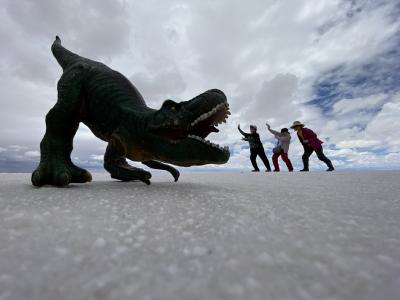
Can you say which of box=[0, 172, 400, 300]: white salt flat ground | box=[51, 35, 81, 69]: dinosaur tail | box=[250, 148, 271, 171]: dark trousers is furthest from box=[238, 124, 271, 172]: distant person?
box=[0, 172, 400, 300]: white salt flat ground

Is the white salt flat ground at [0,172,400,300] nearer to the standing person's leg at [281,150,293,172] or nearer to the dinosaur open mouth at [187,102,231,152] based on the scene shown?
the dinosaur open mouth at [187,102,231,152]

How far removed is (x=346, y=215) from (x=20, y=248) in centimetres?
101

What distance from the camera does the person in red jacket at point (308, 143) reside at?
23.2 ft

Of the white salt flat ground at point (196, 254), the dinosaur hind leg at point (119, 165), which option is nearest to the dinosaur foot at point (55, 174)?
the dinosaur hind leg at point (119, 165)

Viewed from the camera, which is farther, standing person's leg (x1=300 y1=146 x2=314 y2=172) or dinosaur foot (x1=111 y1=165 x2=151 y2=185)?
standing person's leg (x1=300 y1=146 x2=314 y2=172)

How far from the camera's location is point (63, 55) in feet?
9.19

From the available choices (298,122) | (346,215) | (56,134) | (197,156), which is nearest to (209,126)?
(197,156)

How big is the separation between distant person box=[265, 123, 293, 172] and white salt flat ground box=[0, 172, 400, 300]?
7.26 meters

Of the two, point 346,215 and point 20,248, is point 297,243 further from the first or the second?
point 20,248

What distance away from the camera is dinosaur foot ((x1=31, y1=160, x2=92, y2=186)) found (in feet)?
5.95

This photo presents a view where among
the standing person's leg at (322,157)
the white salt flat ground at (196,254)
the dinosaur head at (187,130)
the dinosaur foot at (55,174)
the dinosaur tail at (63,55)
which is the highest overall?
the dinosaur tail at (63,55)

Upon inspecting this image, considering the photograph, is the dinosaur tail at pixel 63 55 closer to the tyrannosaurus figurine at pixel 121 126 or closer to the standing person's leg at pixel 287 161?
the tyrannosaurus figurine at pixel 121 126

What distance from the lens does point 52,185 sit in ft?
6.08

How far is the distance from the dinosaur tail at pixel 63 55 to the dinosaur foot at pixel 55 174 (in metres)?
1.14
